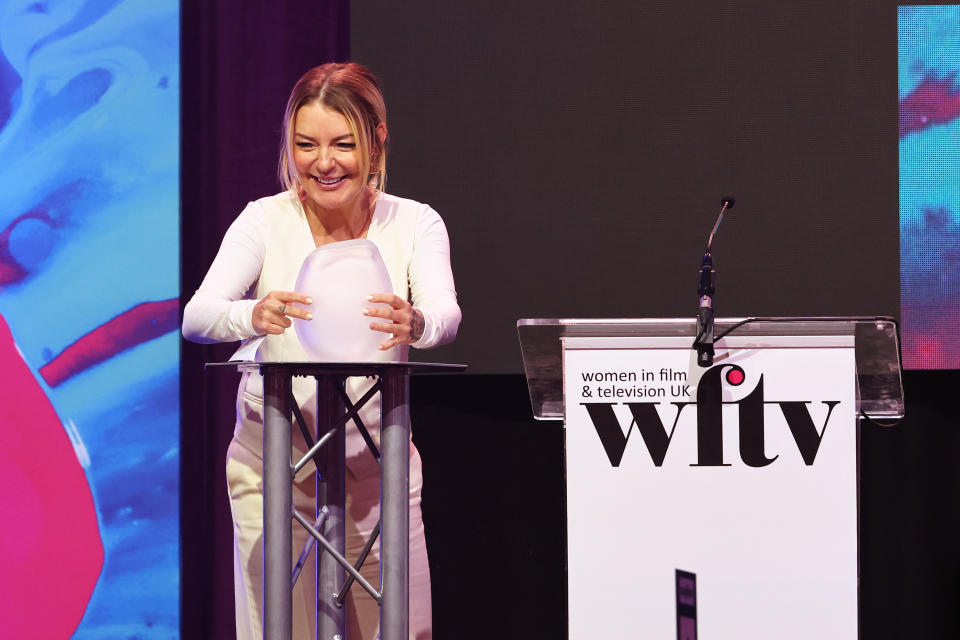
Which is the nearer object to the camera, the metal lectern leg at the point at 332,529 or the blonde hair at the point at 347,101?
the metal lectern leg at the point at 332,529

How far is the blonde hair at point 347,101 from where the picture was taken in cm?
197

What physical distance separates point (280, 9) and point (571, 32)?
0.87 metres

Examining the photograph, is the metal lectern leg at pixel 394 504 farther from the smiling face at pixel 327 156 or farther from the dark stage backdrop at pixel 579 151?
the dark stage backdrop at pixel 579 151

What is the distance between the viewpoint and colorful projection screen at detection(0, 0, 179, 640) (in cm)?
299

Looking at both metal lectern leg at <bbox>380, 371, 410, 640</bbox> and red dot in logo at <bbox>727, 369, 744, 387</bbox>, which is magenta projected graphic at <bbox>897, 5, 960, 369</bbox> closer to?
red dot in logo at <bbox>727, 369, 744, 387</bbox>

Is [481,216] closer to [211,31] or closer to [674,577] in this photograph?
[211,31]

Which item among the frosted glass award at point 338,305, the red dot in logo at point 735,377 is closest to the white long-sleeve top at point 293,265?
the frosted glass award at point 338,305

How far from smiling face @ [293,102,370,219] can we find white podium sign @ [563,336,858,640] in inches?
23.1

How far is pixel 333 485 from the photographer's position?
1815 mm

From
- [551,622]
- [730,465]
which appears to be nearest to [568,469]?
[730,465]

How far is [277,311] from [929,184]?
2166 mm

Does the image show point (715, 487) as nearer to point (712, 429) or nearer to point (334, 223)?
point (712, 429)

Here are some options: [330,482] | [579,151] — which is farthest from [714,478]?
[579,151]

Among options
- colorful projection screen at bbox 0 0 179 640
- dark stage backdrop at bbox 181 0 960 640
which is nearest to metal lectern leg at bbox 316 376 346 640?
dark stage backdrop at bbox 181 0 960 640
